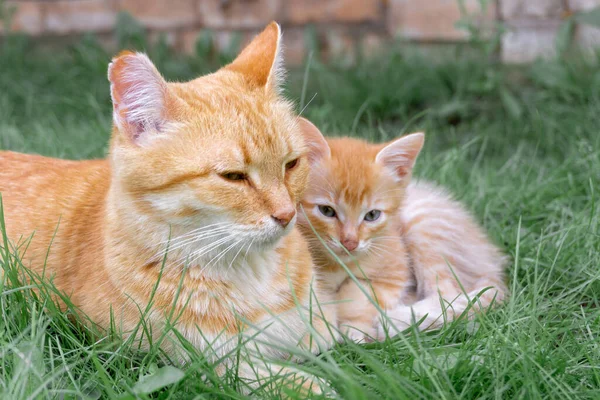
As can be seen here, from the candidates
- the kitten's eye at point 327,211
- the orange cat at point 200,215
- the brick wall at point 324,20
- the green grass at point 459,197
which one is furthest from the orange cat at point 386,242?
the brick wall at point 324,20

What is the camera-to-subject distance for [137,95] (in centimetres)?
186

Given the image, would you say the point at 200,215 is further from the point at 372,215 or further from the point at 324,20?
the point at 324,20

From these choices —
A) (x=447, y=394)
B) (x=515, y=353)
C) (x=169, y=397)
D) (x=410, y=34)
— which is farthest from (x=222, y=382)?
(x=410, y=34)

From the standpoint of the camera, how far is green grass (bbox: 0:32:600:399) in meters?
1.74

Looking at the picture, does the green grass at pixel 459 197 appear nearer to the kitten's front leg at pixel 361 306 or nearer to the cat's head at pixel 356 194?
the kitten's front leg at pixel 361 306

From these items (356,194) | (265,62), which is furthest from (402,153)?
(265,62)

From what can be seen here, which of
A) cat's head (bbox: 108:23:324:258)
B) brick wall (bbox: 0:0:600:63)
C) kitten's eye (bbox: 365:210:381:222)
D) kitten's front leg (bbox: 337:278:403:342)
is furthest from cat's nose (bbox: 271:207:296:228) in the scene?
brick wall (bbox: 0:0:600:63)

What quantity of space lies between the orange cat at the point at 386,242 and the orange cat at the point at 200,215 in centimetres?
35

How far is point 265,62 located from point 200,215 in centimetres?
61

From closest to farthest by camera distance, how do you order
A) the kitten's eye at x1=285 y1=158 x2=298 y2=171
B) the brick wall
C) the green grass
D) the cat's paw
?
the green grass, the kitten's eye at x1=285 y1=158 x2=298 y2=171, the cat's paw, the brick wall

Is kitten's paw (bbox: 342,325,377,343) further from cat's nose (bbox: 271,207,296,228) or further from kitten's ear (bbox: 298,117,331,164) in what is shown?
kitten's ear (bbox: 298,117,331,164)

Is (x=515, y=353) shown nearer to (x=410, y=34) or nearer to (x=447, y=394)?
(x=447, y=394)

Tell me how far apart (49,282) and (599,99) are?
10.7 feet

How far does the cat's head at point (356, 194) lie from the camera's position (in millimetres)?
2539
